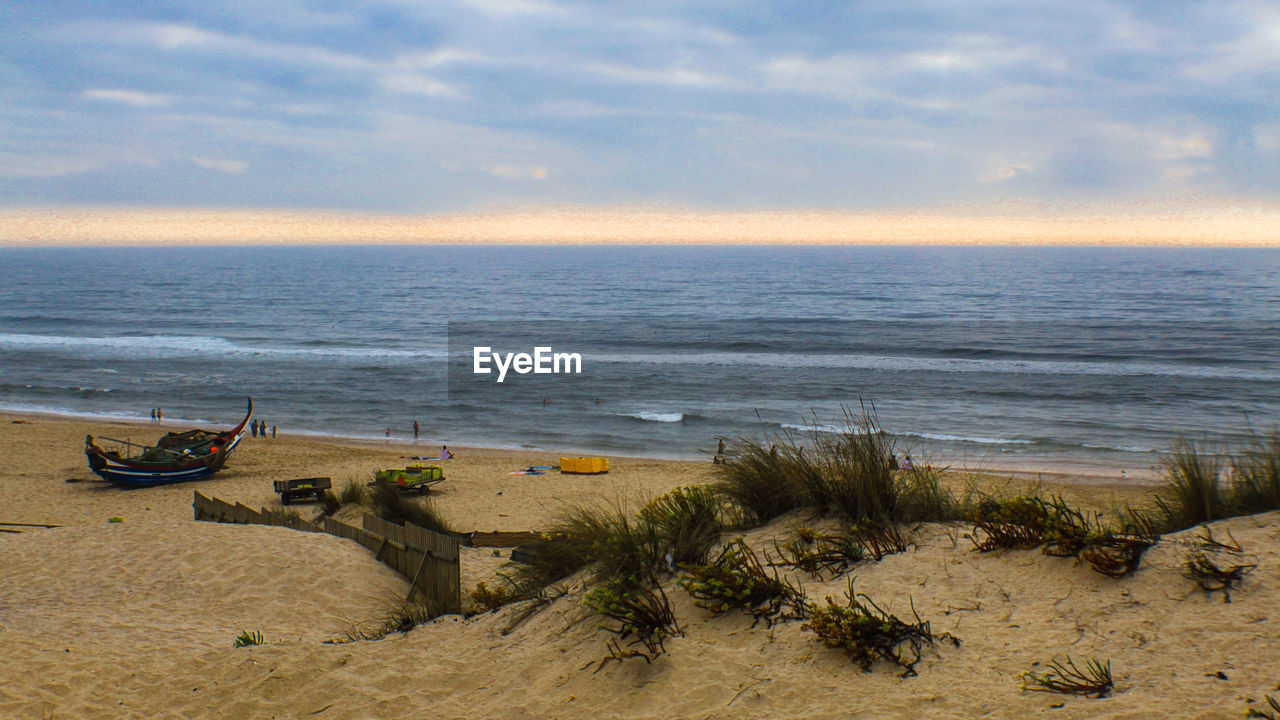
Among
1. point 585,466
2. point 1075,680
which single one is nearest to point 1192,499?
point 1075,680

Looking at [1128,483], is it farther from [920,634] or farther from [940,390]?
[920,634]

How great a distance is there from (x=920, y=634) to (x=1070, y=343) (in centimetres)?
5241

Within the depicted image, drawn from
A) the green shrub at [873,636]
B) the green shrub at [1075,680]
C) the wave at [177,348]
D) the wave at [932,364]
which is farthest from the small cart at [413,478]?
the wave at [177,348]

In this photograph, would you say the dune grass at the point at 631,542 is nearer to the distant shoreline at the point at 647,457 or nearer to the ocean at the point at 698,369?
the ocean at the point at 698,369

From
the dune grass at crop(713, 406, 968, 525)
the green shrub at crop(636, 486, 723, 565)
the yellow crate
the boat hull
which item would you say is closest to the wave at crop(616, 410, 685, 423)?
the yellow crate

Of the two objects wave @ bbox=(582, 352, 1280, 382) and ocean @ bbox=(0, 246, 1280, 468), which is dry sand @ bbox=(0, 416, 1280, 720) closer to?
ocean @ bbox=(0, 246, 1280, 468)

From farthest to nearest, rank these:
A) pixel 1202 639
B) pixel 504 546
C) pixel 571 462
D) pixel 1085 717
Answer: pixel 571 462 → pixel 504 546 → pixel 1202 639 → pixel 1085 717

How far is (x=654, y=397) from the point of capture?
36.7 meters

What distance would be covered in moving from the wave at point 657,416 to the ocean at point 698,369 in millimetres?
209

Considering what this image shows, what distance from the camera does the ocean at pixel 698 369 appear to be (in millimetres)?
30047

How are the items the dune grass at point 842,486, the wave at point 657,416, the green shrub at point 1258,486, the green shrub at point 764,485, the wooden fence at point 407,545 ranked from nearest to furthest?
the green shrub at point 1258,486 < the dune grass at point 842,486 < the green shrub at point 764,485 < the wooden fence at point 407,545 < the wave at point 657,416

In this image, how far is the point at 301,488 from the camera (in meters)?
18.7

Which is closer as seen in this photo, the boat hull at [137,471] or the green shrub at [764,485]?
the green shrub at [764,485]

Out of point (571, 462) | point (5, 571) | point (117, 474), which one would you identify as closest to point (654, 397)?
point (571, 462)
